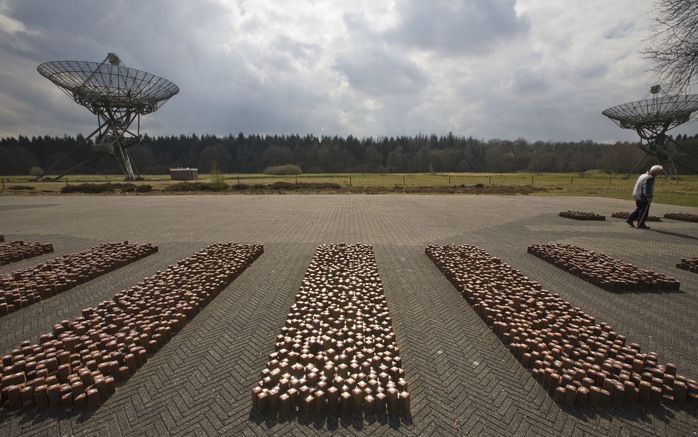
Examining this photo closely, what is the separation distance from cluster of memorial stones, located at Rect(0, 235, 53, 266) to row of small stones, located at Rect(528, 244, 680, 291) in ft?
54.2

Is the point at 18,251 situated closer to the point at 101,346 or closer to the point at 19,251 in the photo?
the point at 19,251

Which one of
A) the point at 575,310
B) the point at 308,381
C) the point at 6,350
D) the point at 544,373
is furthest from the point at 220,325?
the point at 575,310

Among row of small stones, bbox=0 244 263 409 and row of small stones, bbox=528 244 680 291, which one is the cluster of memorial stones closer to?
row of small stones, bbox=0 244 263 409

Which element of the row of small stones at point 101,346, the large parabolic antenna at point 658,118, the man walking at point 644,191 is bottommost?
the row of small stones at point 101,346

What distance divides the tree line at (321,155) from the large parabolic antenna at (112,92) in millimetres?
70974

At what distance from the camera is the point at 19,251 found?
10484 mm

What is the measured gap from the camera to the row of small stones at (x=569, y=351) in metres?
3.86

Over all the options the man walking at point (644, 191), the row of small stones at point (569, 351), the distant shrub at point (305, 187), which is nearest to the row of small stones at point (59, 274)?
the row of small stones at point (569, 351)

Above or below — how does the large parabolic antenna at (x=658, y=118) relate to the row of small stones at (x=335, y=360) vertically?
above

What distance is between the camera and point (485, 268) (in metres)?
8.55

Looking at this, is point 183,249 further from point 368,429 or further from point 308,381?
point 368,429

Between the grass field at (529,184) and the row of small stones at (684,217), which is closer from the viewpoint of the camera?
the row of small stones at (684,217)

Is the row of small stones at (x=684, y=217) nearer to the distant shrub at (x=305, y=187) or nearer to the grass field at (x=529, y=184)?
the grass field at (x=529, y=184)

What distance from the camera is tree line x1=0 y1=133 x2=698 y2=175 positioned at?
12175cm
